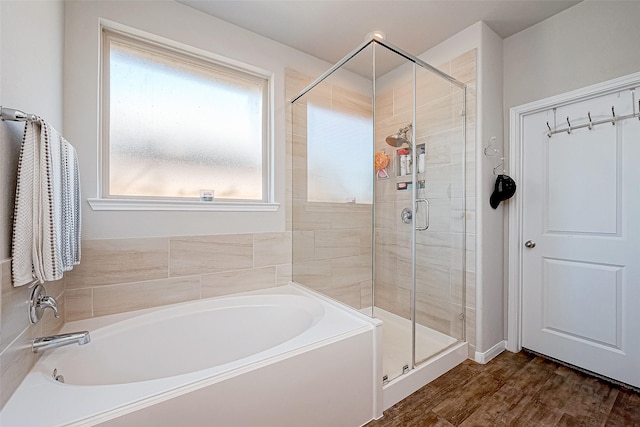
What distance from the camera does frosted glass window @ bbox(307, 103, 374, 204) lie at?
2.30 meters

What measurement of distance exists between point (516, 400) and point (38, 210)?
2639mm

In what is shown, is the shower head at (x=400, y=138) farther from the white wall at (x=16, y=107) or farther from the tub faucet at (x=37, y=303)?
the tub faucet at (x=37, y=303)

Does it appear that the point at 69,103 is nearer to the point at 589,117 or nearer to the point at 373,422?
the point at 373,422

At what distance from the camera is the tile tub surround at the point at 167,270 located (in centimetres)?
161

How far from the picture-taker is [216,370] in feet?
3.55

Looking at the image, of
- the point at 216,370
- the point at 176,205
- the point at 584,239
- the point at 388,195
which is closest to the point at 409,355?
the point at 388,195

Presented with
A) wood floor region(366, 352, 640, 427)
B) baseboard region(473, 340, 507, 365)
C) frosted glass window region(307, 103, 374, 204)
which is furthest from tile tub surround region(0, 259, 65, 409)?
baseboard region(473, 340, 507, 365)

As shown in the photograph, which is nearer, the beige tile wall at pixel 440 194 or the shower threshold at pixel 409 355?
the shower threshold at pixel 409 355

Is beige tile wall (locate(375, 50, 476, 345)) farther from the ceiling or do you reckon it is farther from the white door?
the white door

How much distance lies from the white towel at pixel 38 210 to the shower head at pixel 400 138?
2.04 meters

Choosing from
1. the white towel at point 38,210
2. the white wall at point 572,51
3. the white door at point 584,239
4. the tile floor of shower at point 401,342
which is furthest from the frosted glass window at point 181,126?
the white door at point 584,239

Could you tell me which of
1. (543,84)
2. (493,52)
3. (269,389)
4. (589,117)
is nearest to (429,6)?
(493,52)

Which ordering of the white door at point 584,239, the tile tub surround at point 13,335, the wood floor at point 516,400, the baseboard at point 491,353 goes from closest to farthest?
the tile tub surround at point 13,335 < the wood floor at point 516,400 < the white door at point 584,239 < the baseboard at point 491,353

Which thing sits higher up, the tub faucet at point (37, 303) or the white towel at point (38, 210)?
the white towel at point (38, 210)
